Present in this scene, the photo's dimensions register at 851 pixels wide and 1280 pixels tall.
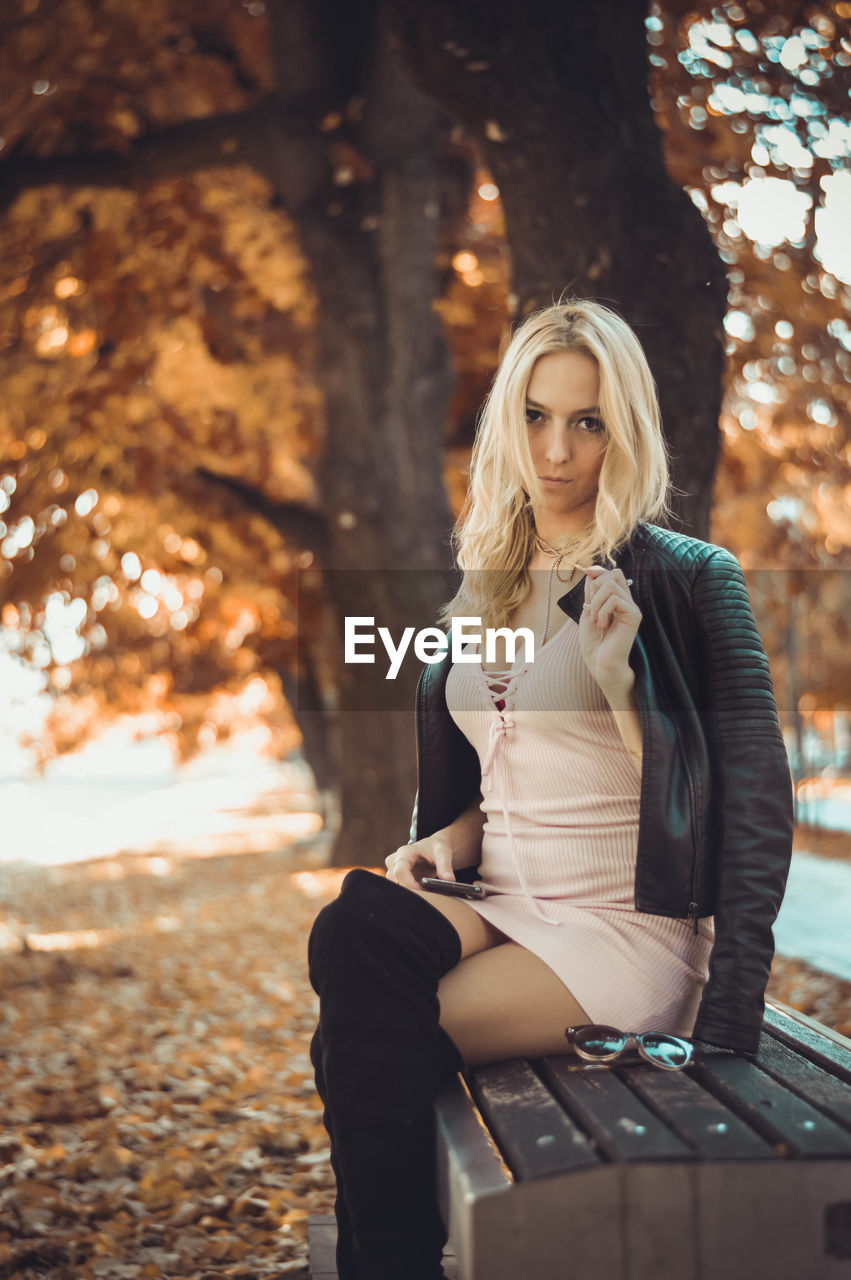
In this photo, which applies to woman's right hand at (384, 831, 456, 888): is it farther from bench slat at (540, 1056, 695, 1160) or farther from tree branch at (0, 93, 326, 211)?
tree branch at (0, 93, 326, 211)

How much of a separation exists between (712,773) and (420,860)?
76 cm

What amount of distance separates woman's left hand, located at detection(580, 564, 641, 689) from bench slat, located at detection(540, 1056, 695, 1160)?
77 cm

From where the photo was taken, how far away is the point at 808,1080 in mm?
2279

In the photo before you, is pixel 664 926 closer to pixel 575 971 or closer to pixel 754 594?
pixel 575 971

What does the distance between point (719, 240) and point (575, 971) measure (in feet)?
19.3

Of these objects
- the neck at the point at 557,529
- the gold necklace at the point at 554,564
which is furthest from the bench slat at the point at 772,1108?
the neck at the point at 557,529

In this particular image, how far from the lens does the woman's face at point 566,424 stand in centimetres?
286

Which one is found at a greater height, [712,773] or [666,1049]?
[712,773]

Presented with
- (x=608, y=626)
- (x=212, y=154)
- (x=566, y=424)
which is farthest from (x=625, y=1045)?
(x=212, y=154)

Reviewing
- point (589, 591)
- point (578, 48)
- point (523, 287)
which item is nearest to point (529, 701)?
point (589, 591)

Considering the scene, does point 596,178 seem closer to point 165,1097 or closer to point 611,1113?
point 611,1113

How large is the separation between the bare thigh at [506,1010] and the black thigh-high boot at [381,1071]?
0.05m

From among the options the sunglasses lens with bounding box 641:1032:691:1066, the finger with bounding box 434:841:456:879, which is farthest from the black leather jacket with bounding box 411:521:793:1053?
the finger with bounding box 434:841:456:879

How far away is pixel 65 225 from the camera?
9.11m
